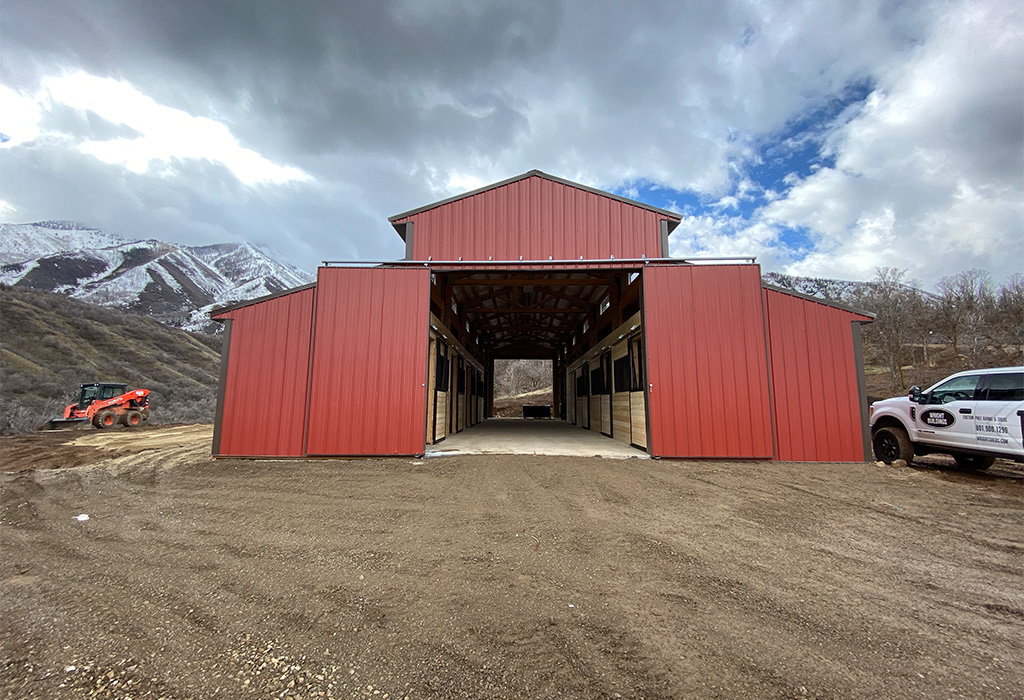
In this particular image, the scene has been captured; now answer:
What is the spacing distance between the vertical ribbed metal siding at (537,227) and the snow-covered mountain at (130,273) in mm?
50734

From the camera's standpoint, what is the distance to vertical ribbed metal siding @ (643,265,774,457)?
24.8 feet

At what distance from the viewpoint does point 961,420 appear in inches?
246

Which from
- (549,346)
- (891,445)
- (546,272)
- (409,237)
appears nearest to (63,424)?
(409,237)

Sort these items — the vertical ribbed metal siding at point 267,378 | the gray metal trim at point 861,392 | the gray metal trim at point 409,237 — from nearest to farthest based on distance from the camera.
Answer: the gray metal trim at point 861,392 < the vertical ribbed metal siding at point 267,378 < the gray metal trim at point 409,237

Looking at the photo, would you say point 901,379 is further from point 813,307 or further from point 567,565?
point 567,565

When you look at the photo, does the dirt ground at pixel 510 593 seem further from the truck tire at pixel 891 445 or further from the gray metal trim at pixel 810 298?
the gray metal trim at pixel 810 298

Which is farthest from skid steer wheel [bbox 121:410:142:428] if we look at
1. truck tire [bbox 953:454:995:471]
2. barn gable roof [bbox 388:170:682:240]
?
truck tire [bbox 953:454:995:471]

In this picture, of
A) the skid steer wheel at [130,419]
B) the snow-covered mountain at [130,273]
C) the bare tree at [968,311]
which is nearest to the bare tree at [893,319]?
the bare tree at [968,311]

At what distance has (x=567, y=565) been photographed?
2.98 meters

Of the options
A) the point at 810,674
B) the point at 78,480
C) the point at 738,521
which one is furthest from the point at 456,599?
the point at 78,480

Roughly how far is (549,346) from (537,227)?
15.7 m

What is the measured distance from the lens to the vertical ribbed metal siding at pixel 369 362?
25.1 feet

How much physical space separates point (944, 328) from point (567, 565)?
30.9m

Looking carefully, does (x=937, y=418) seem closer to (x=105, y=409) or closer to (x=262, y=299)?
(x=262, y=299)
